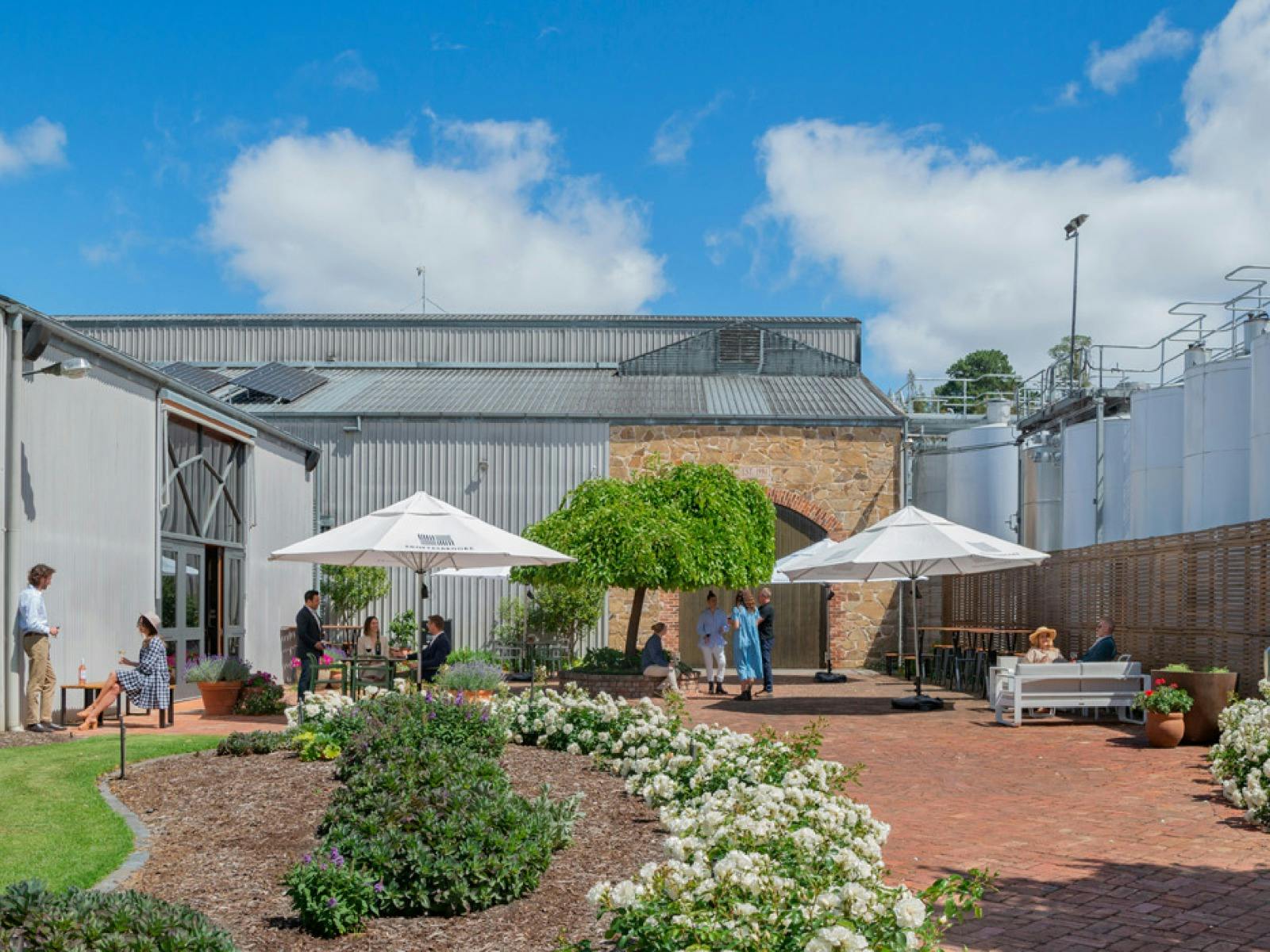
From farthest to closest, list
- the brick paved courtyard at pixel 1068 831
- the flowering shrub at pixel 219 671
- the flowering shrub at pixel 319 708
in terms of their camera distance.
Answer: the flowering shrub at pixel 219 671 → the flowering shrub at pixel 319 708 → the brick paved courtyard at pixel 1068 831

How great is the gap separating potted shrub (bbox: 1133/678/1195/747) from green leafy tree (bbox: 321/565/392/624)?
49.4ft

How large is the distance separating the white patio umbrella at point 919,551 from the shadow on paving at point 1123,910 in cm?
802

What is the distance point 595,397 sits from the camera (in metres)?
26.3

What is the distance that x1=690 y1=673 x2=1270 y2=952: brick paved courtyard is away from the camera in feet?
18.2

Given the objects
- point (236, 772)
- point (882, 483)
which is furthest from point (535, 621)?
point (236, 772)

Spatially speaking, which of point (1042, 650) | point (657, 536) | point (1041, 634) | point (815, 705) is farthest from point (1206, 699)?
point (657, 536)

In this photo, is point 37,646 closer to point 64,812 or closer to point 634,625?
point 64,812

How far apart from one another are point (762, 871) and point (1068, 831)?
13.4 ft

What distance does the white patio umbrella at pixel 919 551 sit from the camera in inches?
578

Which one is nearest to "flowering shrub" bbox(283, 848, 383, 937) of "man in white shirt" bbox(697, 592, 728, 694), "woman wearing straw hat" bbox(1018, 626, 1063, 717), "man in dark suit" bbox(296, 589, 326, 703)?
"man in dark suit" bbox(296, 589, 326, 703)

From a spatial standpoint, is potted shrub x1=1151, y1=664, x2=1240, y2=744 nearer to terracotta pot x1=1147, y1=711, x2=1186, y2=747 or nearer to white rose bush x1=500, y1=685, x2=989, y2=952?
terracotta pot x1=1147, y1=711, x2=1186, y2=747

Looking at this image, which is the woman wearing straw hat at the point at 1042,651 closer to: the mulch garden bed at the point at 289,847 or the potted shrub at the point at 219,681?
the mulch garden bed at the point at 289,847

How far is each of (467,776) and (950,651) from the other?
16.3m

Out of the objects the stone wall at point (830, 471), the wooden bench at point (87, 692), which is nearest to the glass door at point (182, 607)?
the wooden bench at point (87, 692)
